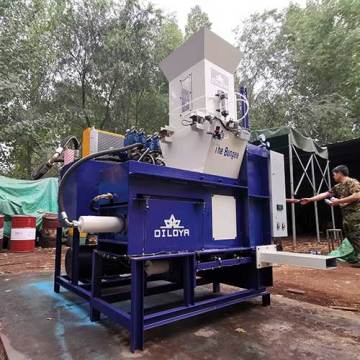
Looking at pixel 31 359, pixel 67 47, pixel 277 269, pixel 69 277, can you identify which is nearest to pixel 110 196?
pixel 31 359

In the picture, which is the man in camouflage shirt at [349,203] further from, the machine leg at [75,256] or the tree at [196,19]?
the tree at [196,19]

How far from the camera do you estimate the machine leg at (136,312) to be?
2.18m

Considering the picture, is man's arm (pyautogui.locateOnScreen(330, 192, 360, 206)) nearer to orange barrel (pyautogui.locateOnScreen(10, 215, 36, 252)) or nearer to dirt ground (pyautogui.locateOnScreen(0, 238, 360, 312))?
dirt ground (pyautogui.locateOnScreen(0, 238, 360, 312))

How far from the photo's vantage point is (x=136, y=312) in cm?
220

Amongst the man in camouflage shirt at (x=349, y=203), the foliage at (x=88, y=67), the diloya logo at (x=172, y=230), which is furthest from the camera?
the foliage at (x=88, y=67)

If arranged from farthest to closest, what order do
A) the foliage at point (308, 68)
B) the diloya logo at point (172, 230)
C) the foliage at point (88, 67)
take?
the foliage at point (308, 68) < the foliage at point (88, 67) < the diloya logo at point (172, 230)

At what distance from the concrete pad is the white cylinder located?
822 millimetres

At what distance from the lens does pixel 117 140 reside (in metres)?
3.73

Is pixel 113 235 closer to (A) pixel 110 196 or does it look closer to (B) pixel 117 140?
(A) pixel 110 196

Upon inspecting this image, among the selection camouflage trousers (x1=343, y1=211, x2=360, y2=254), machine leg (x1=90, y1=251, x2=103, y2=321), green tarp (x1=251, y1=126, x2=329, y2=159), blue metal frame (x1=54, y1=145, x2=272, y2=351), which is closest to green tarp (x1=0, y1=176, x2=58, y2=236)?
blue metal frame (x1=54, y1=145, x2=272, y2=351)

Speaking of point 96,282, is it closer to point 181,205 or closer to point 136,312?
point 136,312

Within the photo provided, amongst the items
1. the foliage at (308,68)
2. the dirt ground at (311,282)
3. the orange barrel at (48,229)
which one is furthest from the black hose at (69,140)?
the foliage at (308,68)

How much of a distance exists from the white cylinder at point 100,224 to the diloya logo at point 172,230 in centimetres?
31

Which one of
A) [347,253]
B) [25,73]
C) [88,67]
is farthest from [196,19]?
[347,253]
